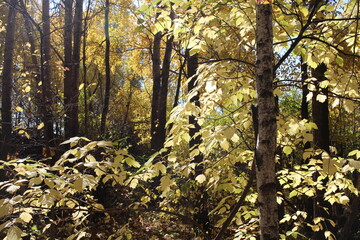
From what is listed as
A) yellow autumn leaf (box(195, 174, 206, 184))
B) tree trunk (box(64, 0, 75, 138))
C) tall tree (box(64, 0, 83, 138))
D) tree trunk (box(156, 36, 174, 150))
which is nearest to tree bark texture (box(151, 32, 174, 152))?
tree trunk (box(156, 36, 174, 150))

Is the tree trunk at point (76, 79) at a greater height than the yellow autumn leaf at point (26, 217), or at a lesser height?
greater

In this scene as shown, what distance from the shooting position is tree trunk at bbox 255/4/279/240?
1.79 m

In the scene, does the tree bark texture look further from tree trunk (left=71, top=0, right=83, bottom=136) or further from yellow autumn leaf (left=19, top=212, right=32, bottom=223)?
yellow autumn leaf (left=19, top=212, right=32, bottom=223)

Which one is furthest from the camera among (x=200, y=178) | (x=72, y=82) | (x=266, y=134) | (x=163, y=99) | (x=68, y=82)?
(x=163, y=99)

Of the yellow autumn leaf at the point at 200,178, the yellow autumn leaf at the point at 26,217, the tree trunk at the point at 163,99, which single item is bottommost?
the yellow autumn leaf at the point at 26,217

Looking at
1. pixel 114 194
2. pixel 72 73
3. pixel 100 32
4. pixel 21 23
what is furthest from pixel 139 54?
pixel 114 194

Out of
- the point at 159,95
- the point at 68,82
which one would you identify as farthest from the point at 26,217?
the point at 159,95

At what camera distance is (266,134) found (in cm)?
181

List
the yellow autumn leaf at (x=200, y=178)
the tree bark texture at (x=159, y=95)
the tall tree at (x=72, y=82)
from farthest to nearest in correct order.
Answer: the tree bark texture at (x=159, y=95)
the tall tree at (x=72, y=82)
the yellow autumn leaf at (x=200, y=178)

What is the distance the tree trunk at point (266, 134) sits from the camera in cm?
179

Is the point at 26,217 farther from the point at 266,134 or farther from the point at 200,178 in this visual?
the point at 266,134

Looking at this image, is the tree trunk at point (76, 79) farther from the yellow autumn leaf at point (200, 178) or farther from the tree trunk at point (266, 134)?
the tree trunk at point (266, 134)

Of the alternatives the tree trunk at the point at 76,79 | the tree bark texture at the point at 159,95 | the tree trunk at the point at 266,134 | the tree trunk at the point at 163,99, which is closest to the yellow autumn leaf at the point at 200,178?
the tree trunk at the point at 266,134

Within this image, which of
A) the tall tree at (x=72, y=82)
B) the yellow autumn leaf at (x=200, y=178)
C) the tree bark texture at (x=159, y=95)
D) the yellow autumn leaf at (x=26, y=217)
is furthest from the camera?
the tree bark texture at (x=159, y=95)
